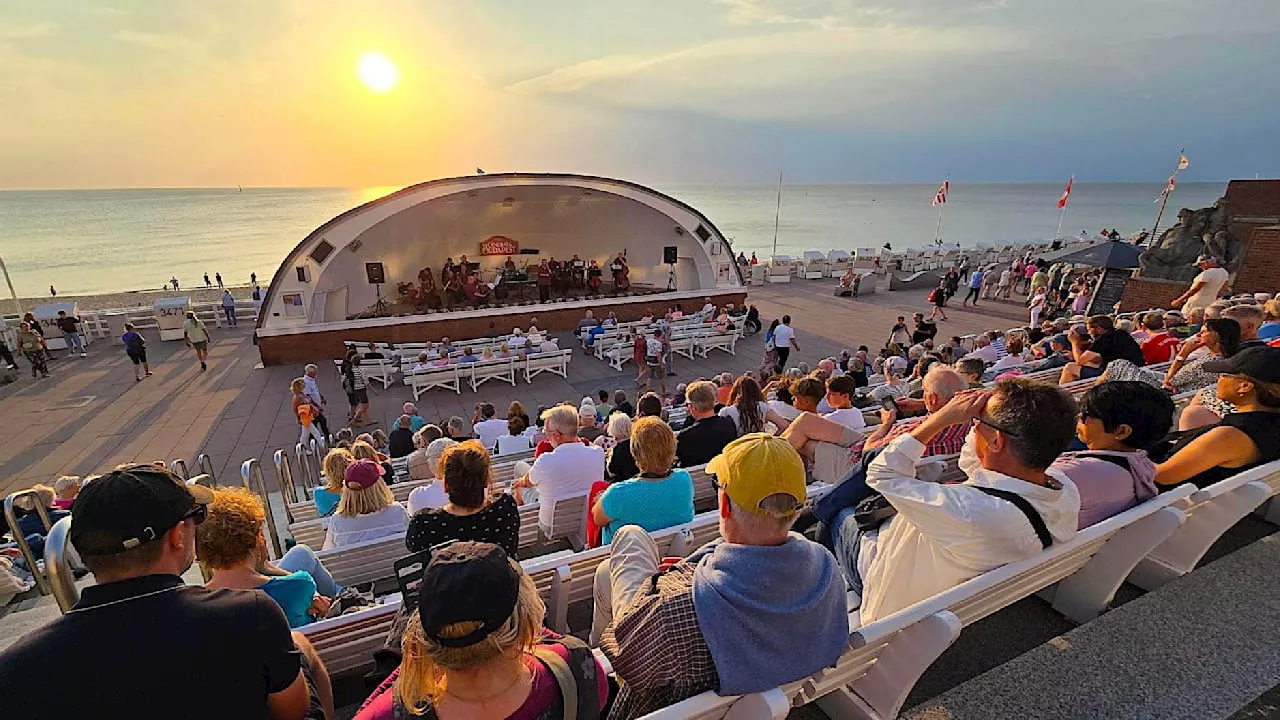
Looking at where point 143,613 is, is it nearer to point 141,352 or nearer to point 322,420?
point 322,420

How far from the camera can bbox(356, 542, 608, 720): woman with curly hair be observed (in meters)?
1.21

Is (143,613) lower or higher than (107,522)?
lower

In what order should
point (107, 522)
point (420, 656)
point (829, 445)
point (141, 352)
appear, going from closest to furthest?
1. point (420, 656)
2. point (107, 522)
3. point (829, 445)
4. point (141, 352)

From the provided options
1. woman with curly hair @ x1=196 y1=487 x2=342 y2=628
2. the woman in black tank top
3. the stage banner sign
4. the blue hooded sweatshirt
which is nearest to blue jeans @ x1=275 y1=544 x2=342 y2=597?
woman with curly hair @ x1=196 y1=487 x2=342 y2=628

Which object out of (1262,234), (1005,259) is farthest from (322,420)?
(1005,259)

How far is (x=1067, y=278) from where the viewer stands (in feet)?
54.0

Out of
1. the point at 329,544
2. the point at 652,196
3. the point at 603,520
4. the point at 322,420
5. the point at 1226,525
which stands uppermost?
the point at 652,196

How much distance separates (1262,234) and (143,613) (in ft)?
55.4

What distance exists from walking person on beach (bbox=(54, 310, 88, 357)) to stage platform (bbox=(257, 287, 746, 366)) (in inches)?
182

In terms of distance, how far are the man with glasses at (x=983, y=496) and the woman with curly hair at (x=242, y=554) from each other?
2.18 meters

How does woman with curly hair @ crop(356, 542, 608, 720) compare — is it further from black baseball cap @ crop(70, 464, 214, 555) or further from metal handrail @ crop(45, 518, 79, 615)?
metal handrail @ crop(45, 518, 79, 615)

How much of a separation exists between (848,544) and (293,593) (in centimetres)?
230

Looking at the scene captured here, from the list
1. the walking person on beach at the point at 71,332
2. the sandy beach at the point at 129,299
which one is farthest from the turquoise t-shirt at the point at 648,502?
the sandy beach at the point at 129,299

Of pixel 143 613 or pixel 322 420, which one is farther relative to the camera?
pixel 322 420
